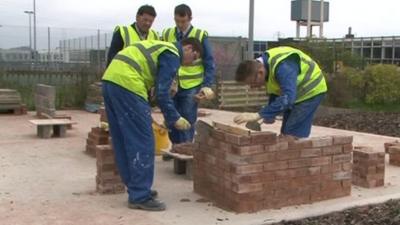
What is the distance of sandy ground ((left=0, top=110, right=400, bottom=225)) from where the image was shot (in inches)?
180

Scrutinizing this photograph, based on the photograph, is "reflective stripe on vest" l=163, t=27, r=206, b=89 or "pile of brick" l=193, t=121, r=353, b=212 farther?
"reflective stripe on vest" l=163, t=27, r=206, b=89

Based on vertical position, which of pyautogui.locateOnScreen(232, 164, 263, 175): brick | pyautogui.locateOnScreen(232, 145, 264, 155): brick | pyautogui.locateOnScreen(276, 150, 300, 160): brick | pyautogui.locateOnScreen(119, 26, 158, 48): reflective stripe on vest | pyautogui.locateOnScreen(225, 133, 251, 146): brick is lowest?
pyautogui.locateOnScreen(232, 164, 263, 175): brick

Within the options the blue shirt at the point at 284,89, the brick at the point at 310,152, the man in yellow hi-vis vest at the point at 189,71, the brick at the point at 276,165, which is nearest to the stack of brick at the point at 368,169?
the brick at the point at 310,152

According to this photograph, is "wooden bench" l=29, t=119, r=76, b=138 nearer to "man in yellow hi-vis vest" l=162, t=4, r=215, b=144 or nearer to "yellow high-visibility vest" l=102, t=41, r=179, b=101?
"man in yellow hi-vis vest" l=162, t=4, r=215, b=144

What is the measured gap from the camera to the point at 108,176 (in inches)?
211

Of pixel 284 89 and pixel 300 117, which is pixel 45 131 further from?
pixel 284 89

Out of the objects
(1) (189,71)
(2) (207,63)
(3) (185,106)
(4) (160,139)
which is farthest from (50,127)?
(2) (207,63)

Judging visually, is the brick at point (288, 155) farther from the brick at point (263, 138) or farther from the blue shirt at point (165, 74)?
the blue shirt at point (165, 74)

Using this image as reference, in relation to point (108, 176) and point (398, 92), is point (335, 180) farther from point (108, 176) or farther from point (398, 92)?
point (398, 92)

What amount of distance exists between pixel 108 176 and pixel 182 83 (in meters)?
1.59

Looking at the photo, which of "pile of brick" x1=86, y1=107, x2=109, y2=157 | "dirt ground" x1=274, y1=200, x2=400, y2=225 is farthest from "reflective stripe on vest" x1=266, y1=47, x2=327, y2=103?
"pile of brick" x1=86, y1=107, x2=109, y2=157

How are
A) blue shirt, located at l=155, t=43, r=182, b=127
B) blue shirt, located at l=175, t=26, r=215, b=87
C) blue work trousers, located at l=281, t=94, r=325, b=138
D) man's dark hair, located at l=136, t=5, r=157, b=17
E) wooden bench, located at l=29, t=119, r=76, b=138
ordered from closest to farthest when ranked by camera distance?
blue shirt, located at l=155, t=43, r=182, b=127 < blue work trousers, located at l=281, t=94, r=325, b=138 < man's dark hair, located at l=136, t=5, r=157, b=17 < blue shirt, located at l=175, t=26, r=215, b=87 < wooden bench, located at l=29, t=119, r=76, b=138

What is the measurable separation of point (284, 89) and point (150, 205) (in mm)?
1440

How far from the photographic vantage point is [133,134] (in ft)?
15.7
